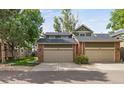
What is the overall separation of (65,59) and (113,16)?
11387 millimetres

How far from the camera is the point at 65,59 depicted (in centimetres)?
2175

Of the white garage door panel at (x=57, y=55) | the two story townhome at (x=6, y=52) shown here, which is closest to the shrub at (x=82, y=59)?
the white garage door panel at (x=57, y=55)

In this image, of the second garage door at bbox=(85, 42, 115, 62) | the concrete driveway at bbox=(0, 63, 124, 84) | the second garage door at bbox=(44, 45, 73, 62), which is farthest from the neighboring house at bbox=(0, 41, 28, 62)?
the concrete driveway at bbox=(0, 63, 124, 84)

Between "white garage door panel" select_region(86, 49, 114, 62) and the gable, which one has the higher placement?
the gable

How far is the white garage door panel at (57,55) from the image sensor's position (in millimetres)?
21688

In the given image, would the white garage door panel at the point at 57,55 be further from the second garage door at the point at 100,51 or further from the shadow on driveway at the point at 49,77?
the shadow on driveway at the point at 49,77

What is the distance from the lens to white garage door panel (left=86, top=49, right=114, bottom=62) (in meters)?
21.4

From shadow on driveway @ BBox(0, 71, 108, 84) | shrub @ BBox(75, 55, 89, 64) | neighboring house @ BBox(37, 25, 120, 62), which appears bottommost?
shadow on driveway @ BBox(0, 71, 108, 84)

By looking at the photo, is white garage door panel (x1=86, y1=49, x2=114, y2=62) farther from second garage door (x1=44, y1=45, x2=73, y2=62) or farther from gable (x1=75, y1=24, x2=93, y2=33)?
gable (x1=75, y1=24, x2=93, y2=33)

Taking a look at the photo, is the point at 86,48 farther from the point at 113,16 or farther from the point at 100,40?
the point at 113,16
